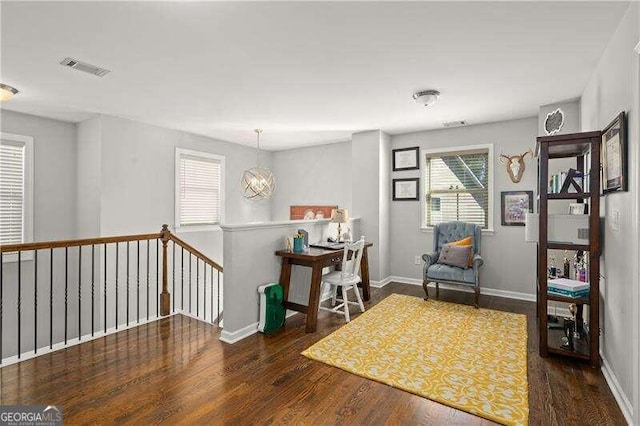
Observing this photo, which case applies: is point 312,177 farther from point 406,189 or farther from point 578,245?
point 578,245

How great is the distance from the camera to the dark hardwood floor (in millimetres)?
2012

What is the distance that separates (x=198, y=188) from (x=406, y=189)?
11.7 feet

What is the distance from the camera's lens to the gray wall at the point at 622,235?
6.25 ft

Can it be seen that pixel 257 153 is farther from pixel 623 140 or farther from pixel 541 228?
pixel 623 140

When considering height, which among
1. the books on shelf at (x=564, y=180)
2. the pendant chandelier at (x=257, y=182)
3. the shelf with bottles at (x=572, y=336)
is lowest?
the shelf with bottles at (x=572, y=336)

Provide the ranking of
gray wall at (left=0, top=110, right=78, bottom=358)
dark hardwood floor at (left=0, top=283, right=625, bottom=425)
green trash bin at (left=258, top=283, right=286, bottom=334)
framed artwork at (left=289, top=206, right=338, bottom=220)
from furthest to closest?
framed artwork at (left=289, top=206, right=338, bottom=220) < gray wall at (left=0, top=110, right=78, bottom=358) < green trash bin at (left=258, top=283, right=286, bottom=334) < dark hardwood floor at (left=0, top=283, right=625, bottom=425)

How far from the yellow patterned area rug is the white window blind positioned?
161 inches

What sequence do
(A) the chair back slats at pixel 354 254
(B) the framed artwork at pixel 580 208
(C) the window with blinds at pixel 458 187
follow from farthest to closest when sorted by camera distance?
(C) the window with blinds at pixel 458 187 < (A) the chair back slats at pixel 354 254 < (B) the framed artwork at pixel 580 208

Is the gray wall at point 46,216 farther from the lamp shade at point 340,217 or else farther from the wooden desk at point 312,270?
the lamp shade at point 340,217

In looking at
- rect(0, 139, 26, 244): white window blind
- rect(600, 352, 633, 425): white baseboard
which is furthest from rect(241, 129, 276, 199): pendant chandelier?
rect(600, 352, 633, 425): white baseboard

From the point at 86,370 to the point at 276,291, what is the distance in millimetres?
1701

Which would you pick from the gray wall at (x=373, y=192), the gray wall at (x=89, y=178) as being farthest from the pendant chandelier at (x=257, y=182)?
the gray wall at (x=89, y=178)

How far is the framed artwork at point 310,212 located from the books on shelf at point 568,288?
13.0 ft

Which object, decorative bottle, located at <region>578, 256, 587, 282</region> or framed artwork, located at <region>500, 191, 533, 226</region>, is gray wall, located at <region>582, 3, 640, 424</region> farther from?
framed artwork, located at <region>500, 191, 533, 226</region>
